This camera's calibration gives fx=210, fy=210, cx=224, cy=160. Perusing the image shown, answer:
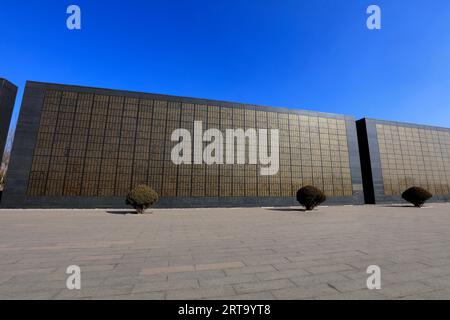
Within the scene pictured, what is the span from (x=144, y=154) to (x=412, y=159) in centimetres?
3513

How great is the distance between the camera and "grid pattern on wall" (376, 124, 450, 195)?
28.1 metres

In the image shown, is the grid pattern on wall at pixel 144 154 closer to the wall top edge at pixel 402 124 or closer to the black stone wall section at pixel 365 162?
the black stone wall section at pixel 365 162

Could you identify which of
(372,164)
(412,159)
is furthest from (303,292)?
(412,159)

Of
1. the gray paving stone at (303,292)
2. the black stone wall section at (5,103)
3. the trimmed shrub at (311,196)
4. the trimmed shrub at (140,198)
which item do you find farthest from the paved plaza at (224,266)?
the black stone wall section at (5,103)

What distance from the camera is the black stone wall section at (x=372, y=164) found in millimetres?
26875

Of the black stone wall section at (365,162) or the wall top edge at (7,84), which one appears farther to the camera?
the black stone wall section at (365,162)

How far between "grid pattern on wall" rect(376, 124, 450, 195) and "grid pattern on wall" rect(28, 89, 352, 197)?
27.1 feet

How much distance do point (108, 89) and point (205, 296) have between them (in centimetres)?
2286

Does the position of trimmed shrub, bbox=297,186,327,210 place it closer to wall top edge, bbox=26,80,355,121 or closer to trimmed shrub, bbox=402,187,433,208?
trimmed shrub, bbox=402,187,433,208

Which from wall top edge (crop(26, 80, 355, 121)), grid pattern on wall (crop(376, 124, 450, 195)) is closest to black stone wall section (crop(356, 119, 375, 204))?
grid pattern on wall (crop(376, 124, 450, 195))

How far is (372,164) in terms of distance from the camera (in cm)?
2758

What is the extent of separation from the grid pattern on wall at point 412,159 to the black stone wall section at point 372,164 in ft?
1.90

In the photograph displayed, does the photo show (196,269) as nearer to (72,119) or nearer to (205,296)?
(205,296)

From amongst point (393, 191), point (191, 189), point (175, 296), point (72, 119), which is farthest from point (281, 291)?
point (393, 191)
